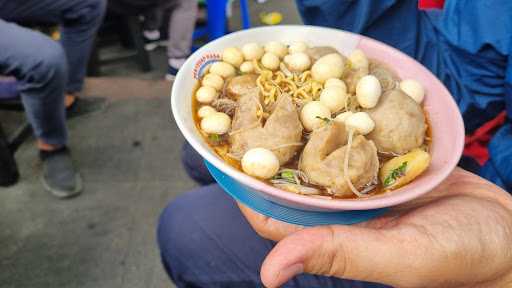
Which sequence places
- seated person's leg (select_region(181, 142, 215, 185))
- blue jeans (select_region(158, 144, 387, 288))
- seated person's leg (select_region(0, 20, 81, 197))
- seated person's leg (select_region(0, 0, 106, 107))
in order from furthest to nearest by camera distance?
seated person's leg (select_region(0, 0, 106, 107)) < seated person's leg (select_region(0, 20, 81, 197)) < seated person's leg (select_region(181, 142, 215, 185)) < blue jeans (select_region(158, 144, 387, 288))

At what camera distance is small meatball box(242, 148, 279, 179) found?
2.18 feet

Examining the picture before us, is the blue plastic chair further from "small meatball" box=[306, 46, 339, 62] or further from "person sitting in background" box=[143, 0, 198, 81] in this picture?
"small meatball" box=[306, 46, 339, 62]

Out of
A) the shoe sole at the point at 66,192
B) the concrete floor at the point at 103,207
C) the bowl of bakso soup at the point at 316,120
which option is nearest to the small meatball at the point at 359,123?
the bowl of bakso soup at the point at 316,120

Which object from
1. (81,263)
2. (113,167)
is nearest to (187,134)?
(81,263)

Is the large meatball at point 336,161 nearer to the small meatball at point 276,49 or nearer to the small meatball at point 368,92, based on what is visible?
the small meatball at point 368,92

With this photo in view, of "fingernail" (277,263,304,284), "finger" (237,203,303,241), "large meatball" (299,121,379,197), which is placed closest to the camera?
"fingernail" (277,263,304,284)

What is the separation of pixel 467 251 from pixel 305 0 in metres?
0.70

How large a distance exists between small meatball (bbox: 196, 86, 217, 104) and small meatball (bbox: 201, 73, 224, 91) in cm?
2

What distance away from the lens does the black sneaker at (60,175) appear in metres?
1.59

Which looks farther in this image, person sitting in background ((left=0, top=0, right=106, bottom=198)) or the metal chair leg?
the metal chair leg

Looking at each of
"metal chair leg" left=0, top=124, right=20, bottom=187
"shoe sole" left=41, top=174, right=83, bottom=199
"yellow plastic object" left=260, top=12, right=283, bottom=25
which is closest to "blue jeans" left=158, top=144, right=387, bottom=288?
"shoe sole" left=41, top=174, right=83, bottom=199

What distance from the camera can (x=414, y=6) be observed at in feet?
3.24

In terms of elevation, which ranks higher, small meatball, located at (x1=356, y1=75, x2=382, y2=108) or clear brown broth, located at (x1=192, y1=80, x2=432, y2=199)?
small meatball, located at (x1=356, y1=75, x2=382, y2=108)

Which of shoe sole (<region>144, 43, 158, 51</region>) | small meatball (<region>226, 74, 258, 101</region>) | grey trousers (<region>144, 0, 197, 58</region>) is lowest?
shoe sole (<region>144, 43, 158, 51</region>)
